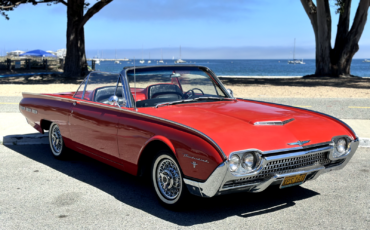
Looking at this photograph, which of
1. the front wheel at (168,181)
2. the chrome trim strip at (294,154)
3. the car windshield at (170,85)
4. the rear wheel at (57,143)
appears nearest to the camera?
the chrome trim strip at (294,154)

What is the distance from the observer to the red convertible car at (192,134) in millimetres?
3742

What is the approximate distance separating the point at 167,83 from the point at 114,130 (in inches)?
37.9

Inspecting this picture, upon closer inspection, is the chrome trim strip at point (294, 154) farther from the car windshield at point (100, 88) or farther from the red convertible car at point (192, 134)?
the car windshield at point (100, 88)

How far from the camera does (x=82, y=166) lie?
6062mm

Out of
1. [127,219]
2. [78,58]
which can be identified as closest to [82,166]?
[127,219]

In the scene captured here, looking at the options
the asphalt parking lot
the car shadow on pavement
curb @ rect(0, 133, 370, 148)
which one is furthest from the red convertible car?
curb @ rect(0, 133, 370, 148)

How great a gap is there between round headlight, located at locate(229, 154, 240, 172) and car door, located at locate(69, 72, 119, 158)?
1630 millimetres

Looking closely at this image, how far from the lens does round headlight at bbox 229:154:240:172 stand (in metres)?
3.67

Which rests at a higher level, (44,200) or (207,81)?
(207,81)

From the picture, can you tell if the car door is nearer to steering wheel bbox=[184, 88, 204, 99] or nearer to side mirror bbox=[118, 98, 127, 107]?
side mirror bbox=[118, 98, 127, 107]

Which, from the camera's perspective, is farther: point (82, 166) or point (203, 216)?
point (82, 166)

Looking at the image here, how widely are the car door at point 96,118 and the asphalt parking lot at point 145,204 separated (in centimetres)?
48

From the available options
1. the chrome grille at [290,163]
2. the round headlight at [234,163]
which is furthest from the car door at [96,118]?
the chrome grille at [290,163]

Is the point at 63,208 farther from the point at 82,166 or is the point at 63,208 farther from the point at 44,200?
the point at 82,166
